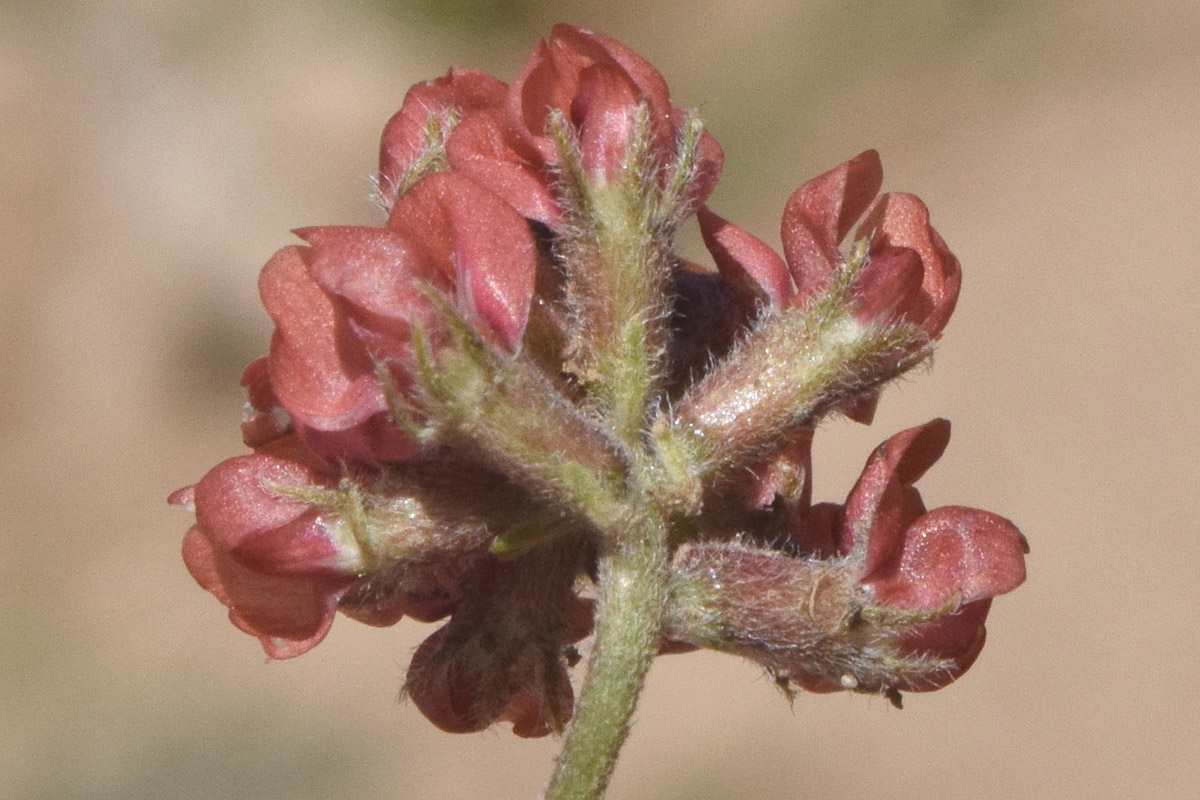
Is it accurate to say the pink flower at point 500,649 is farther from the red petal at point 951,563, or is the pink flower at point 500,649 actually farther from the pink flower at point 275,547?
the red petal at point 951,563

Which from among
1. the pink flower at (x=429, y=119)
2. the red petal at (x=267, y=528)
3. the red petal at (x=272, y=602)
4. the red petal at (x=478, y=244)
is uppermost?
the pink flower at (x=429, y=119)

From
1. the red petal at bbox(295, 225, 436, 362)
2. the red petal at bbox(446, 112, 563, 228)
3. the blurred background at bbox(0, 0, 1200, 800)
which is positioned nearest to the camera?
the red petal at bbox(295, 225, 436, 362)

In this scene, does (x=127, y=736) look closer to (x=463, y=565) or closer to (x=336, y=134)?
(x=336, y=134)

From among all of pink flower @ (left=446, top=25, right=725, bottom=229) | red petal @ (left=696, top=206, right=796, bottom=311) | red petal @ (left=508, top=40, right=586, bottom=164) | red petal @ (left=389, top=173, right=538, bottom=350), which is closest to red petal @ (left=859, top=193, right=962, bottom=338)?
red petal @ (left=696, top=206, right=796, bottom=311)

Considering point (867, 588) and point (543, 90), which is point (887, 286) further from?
point (543, 90)

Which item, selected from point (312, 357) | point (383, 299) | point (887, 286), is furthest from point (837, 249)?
point (312, 357)

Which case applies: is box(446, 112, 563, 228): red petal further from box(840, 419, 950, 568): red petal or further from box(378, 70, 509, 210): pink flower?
box(840, 419, 950, 568): red petal

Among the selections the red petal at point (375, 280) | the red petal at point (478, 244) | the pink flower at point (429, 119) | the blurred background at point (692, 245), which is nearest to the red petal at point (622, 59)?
the pink flower at point (429, 119)

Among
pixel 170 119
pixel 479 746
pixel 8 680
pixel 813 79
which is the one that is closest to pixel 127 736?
pixel 8 680
